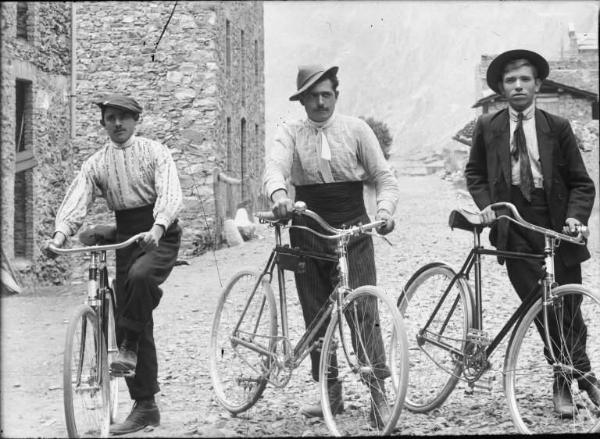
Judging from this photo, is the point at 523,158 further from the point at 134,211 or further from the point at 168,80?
the point at 168,80

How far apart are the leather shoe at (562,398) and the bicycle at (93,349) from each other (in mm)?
2476

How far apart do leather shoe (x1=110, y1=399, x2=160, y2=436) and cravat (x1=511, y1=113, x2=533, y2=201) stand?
8.18ft

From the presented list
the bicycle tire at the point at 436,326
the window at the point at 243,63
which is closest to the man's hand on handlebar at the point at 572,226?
the bicycle tire at the point at 436,326

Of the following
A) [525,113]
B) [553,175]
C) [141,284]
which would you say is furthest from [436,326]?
[141,284]

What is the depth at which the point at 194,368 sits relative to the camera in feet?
24.0

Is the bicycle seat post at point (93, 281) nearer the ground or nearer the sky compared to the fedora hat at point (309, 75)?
nearer the ground

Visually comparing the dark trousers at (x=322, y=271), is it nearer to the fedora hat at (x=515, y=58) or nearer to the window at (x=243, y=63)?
the fedora hat at (x=515, y=58)

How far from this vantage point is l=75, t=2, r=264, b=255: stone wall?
1653 cm

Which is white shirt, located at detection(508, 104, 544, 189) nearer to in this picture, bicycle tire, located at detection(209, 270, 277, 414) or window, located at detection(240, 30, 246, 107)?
bicycle tire, located at detection(209, 270, 277, 414)

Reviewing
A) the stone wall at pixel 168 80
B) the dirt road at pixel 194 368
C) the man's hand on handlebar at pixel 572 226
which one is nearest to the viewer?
the man's hand on handlebar at pixel 572 226

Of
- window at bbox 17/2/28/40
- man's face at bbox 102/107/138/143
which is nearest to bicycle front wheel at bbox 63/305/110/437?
man's face at bbox 102/107/138/143

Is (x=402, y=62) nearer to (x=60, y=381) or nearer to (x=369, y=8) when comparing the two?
(x=369, y=8)

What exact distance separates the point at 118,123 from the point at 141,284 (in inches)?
38.3

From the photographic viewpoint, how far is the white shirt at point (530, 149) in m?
5.36
